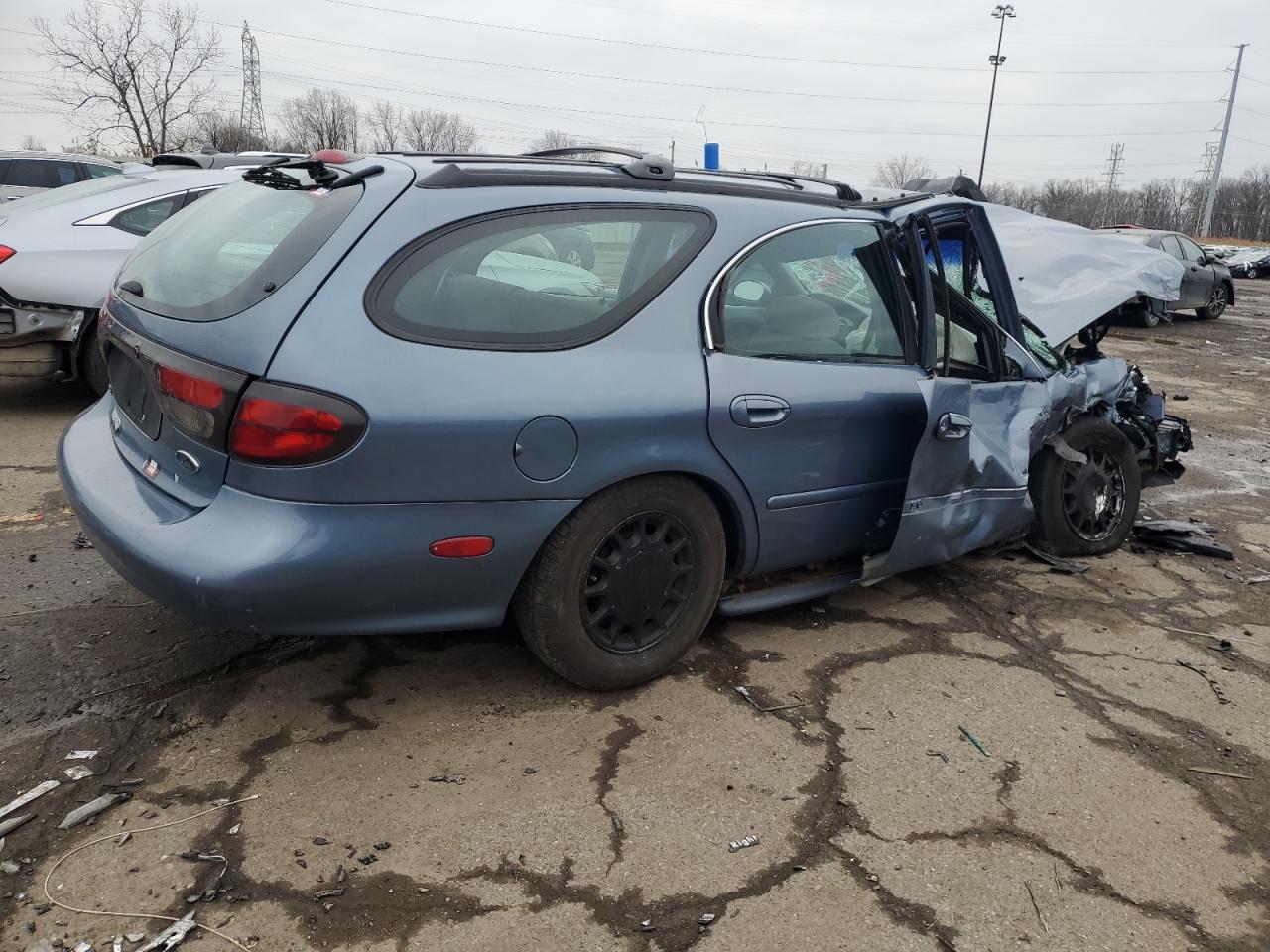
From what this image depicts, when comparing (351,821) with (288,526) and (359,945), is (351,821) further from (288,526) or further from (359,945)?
(288,526)

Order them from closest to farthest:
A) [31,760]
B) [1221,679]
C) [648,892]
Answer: [648,892], [31,760], [1221,679]

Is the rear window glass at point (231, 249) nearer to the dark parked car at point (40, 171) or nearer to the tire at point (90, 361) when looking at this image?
the tire at point (90, 361)

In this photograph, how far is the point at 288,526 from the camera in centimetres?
241

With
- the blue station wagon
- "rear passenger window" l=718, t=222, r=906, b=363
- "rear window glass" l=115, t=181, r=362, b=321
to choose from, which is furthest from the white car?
"rear passenger window" l=718, t=222, r=906, b=363

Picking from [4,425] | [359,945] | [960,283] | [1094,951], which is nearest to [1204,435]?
[960,283]

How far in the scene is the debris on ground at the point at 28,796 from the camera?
7.82 ft

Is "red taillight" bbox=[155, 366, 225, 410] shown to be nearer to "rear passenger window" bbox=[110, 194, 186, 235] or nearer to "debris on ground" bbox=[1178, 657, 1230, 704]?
"debris on ground" bbox=[1178, 657, 1230, 704]

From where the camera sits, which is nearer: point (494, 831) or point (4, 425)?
point (494, 831)

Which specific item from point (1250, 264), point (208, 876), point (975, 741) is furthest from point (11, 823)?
point (1250, 264)

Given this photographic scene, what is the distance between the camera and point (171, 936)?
202 cm

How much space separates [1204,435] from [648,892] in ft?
24.7

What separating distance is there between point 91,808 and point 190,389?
3.63ft

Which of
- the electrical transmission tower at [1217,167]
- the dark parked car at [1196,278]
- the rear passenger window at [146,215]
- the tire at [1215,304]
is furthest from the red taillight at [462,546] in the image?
the electrical transmission tower at [1217,167]

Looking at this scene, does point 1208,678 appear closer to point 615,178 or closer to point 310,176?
point 615,178
